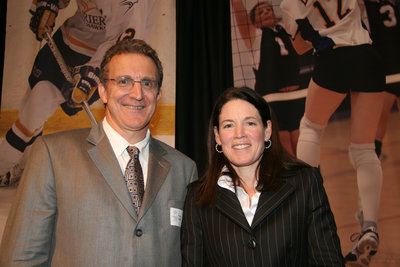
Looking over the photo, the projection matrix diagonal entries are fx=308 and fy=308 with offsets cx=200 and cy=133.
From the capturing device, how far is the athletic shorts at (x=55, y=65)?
3.46 m

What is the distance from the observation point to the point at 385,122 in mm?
2701

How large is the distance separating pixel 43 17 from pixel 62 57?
593 millimetres

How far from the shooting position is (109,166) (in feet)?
5.14

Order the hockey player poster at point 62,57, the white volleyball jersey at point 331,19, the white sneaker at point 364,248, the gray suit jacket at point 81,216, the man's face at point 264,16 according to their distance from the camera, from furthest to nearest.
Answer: the hockey player poster at point 62,57
the man's face at point 264,16
the white volleyball jersey at point 331,19
the white sneaker at point 364,248
the gray suit jacket at point 81,216

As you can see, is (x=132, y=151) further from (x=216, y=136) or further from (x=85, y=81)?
(x=85, y=81)

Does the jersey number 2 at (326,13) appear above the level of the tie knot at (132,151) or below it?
above

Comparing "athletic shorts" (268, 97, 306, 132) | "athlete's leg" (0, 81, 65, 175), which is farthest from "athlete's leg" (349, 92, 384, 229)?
"athlete's leg" (0, 81, 65, 175)

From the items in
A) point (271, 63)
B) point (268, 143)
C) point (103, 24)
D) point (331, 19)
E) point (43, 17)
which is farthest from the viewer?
point (43, 17)

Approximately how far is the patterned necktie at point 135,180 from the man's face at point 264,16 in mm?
1995

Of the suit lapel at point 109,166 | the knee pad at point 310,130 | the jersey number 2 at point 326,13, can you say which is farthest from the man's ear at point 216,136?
the jersey number 2 at point 326,13

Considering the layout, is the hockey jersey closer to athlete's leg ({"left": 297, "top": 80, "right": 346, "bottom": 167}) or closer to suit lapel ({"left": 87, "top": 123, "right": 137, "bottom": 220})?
athlete's leg ({"left": 297, "top": 80, "right": 346, "bottom": 167})

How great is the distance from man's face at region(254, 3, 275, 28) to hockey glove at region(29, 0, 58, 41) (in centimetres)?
233

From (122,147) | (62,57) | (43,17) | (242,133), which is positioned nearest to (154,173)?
(122,147)

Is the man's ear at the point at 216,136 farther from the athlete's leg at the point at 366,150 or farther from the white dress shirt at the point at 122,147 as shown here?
the athlete's leg at the point at 366,150
